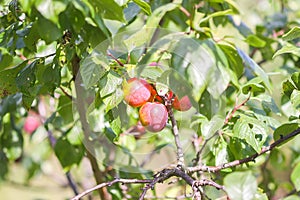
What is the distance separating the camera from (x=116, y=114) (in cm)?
85

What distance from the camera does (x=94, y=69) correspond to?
81cm

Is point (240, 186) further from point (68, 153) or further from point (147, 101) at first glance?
point (68, 153)

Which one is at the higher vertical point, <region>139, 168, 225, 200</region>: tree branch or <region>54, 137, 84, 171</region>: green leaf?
<region>139, 168, 225, 200</region>: tree branch

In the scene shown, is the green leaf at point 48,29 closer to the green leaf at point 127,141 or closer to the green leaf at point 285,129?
the green leaf at point 285,129

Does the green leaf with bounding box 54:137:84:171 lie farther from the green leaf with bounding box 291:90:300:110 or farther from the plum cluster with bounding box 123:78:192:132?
the green leaf with bounding box 291:90:300:110

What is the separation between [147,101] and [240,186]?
329 mm

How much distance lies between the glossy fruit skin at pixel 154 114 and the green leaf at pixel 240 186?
0.27m

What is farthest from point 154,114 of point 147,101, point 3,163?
point 3,163

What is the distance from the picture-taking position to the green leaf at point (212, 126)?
97cm

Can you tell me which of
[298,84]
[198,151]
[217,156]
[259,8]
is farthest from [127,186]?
[259,8]

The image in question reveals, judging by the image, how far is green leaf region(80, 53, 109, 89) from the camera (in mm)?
808

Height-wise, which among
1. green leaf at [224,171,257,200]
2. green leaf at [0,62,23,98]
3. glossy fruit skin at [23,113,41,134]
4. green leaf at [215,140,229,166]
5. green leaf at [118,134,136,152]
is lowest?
glossy fruit skin at [23,113,41,134]

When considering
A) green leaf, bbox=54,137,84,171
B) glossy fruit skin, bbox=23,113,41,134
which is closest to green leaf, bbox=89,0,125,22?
green leaf, bbox=54,137,84,171

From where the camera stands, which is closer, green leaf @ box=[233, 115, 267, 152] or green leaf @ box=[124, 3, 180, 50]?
green leaf @ box=[233, 115, 267, 152]
